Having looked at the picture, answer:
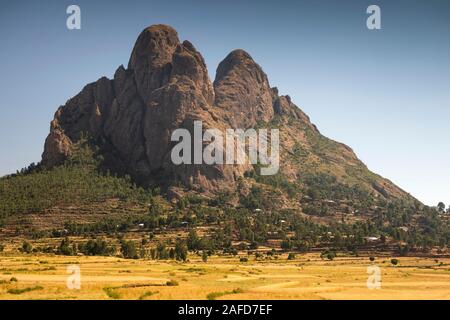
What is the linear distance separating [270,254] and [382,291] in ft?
303

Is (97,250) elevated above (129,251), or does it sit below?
below

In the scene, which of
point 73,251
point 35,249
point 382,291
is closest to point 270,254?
point 73,251

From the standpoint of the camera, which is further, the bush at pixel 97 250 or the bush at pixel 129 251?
the bush at pixel 97 250

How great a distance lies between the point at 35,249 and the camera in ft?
501

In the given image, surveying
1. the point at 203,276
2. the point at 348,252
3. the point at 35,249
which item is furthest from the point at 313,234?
the point at 203,276

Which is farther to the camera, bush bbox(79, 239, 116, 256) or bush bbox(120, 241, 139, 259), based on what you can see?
bush bbox(79, 239, 116, 256)

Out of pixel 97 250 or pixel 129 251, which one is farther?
pixel 97 250
